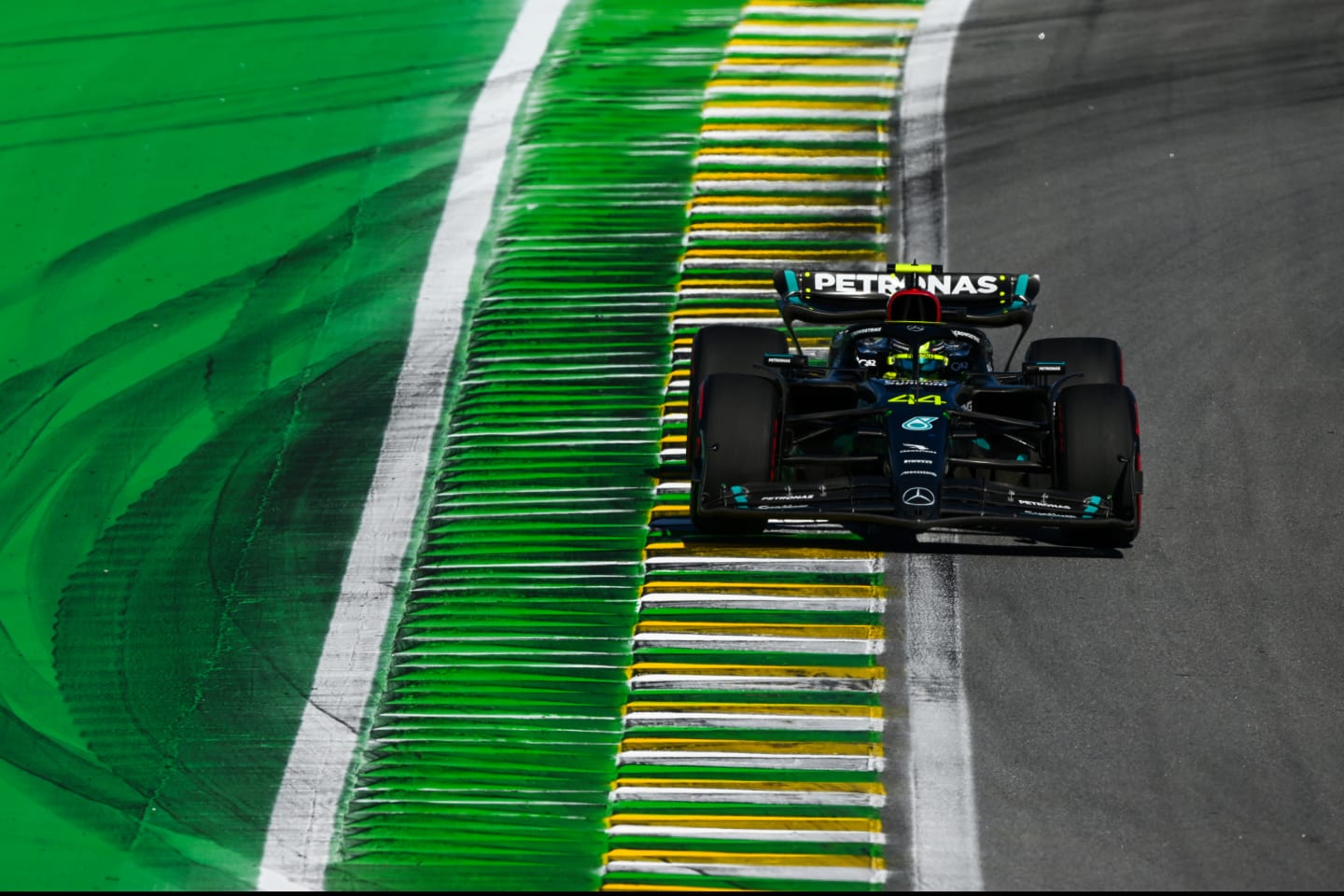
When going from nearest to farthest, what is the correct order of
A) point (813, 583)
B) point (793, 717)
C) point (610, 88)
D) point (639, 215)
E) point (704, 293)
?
point (793, 717)
point (813, 583)
point (704, 293)
point (639, 215)
point (610, 88)

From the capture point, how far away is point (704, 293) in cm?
1570

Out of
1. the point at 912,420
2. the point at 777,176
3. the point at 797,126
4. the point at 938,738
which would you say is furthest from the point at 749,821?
the point at 797,126

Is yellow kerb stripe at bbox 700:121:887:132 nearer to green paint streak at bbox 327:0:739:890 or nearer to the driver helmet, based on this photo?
green paint streak at bbox 327:0:739:890

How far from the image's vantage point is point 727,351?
12.5m

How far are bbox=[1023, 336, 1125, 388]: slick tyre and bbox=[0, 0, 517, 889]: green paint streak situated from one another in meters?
5.32

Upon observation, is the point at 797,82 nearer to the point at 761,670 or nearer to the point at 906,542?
the point at 906,542

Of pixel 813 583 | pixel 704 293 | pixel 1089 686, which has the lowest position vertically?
pixel 1089 686

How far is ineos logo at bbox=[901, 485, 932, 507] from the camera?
10617 mm

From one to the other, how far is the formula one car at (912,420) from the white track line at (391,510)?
2.45 meters

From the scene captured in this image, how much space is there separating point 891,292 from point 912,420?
6.26 feet

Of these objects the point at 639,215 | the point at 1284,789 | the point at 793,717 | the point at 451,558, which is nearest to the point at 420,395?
the point at 451,558

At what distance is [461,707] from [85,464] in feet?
14.7

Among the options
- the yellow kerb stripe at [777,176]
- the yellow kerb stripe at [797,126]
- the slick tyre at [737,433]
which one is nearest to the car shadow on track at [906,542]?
the slick tyre at [737,433]

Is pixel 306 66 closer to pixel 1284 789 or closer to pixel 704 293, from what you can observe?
pixel 704 293
